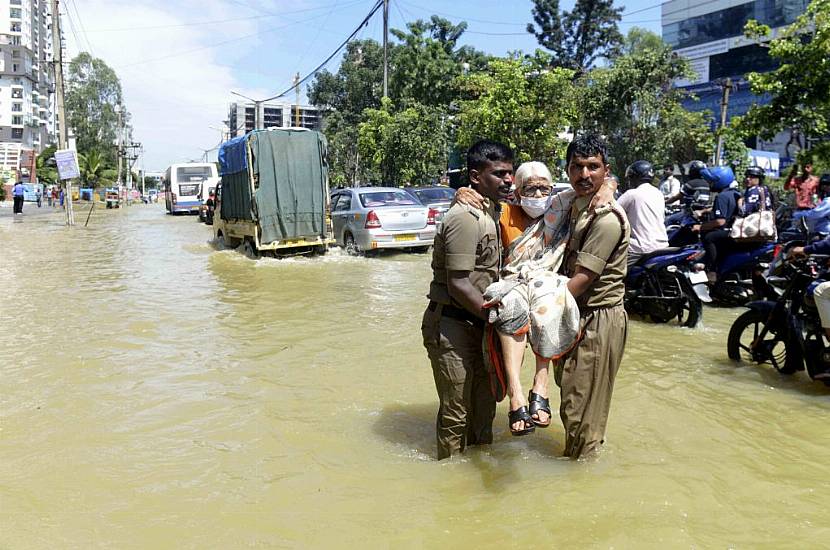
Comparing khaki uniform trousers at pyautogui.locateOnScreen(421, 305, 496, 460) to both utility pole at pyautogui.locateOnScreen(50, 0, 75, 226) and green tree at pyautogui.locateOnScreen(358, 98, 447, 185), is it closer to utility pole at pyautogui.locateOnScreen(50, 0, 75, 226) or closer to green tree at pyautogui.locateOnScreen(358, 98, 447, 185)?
green tree at pyautogui.locateOnScreen(358, 98, 447, 185)

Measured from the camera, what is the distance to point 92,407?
201 inches

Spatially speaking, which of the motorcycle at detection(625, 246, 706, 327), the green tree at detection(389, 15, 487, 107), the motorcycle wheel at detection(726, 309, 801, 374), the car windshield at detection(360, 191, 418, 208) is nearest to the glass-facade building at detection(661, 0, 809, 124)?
the green tree at detection(389, 15, 487, 107)

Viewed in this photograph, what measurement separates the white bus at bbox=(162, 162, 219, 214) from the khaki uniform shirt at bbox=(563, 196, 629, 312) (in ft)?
116

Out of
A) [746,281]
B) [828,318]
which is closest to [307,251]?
[746,281]

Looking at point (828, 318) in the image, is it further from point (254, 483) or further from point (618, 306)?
point (254, 483)

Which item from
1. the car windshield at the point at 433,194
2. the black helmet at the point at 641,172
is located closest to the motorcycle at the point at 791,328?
the black helmet at the point at 641,172

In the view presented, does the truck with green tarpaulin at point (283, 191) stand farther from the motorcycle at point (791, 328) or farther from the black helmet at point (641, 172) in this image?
the motorcycle at point (791, 328)

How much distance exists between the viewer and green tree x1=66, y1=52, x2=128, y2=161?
250 ft

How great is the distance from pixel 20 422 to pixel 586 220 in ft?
12.7

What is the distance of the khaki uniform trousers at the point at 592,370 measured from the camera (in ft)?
11.6

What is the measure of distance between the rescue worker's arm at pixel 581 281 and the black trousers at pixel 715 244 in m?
5.90

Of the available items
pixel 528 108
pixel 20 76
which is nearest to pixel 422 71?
pixel 528 108

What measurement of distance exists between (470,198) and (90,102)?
3266 inches

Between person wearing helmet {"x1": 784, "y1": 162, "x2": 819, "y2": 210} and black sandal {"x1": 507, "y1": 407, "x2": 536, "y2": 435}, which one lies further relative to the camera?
person wearing helmet {"x1": 784, "y1": 162, "x2": 819, "y2": 210}
